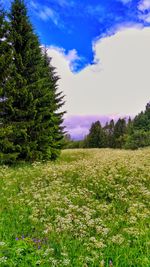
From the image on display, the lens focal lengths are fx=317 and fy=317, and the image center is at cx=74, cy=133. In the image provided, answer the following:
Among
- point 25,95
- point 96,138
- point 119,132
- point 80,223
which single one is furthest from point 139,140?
point 80,223

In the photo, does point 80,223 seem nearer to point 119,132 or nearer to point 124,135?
point 124,135

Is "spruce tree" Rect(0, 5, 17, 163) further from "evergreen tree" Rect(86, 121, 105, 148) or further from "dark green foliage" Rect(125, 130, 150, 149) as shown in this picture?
"evergreen tree" Rect(86, 121, 105, 148)

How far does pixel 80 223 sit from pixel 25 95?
14.3 meters

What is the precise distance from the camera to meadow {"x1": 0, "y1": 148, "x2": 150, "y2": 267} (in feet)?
17.5

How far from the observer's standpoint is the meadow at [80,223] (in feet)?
17.5

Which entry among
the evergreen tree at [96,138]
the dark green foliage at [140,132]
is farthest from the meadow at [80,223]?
the evergreen tree at [96,138]

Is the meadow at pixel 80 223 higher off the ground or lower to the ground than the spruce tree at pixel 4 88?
lower

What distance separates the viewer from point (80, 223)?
21.5 feet

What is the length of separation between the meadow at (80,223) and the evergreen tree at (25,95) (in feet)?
24.8

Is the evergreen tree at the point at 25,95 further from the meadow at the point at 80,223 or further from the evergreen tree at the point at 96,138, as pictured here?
the evergreen tree at the point at 96,138

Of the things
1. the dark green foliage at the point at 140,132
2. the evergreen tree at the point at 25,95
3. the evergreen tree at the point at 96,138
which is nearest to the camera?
the evergreen tree at the point at 25,95

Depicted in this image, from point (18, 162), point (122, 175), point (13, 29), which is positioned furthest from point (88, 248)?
point (13, 29)

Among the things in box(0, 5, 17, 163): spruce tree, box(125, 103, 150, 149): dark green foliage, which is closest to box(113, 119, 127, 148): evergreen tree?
box(125, 103, 150, 149): dark green foliage

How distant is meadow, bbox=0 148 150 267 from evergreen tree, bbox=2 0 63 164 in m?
7.55
